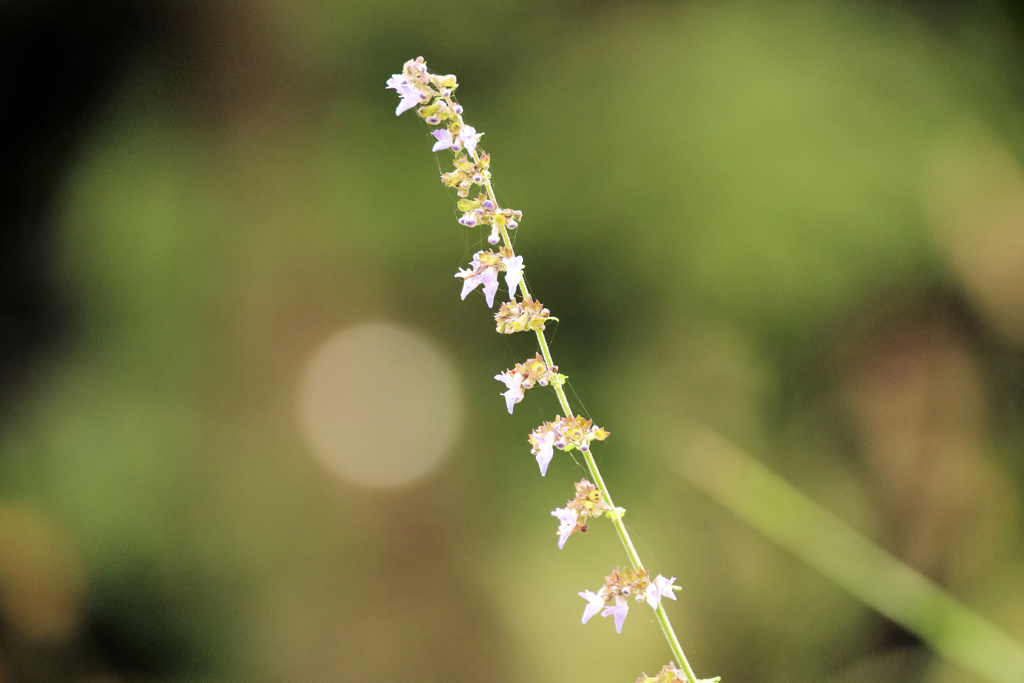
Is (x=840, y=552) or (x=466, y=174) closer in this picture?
(x=466, y=174)

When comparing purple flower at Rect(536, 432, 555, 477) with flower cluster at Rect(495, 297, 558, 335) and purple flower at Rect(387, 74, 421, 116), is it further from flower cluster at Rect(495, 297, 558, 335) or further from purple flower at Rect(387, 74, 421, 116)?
purple flower at Rect(387, 74, 421, 116)

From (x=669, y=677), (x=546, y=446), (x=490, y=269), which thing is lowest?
(x=669, y=677)

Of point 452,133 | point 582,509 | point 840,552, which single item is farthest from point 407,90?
point 840,552

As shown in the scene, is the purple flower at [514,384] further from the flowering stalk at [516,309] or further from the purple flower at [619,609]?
the purple flower at [619,609]

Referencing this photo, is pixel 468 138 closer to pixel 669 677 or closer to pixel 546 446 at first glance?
pixel 546 446

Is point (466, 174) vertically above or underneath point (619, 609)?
above

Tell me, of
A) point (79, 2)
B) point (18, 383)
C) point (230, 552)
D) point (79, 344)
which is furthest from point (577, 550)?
point (79, 2)

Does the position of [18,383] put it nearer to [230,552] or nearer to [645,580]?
[230,552]

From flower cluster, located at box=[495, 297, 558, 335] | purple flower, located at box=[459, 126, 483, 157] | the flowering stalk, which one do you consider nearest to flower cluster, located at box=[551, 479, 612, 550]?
the flowering stalk

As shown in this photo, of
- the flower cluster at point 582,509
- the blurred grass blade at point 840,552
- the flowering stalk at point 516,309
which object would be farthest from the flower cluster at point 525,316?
the blurred grass blade at point 840,552
